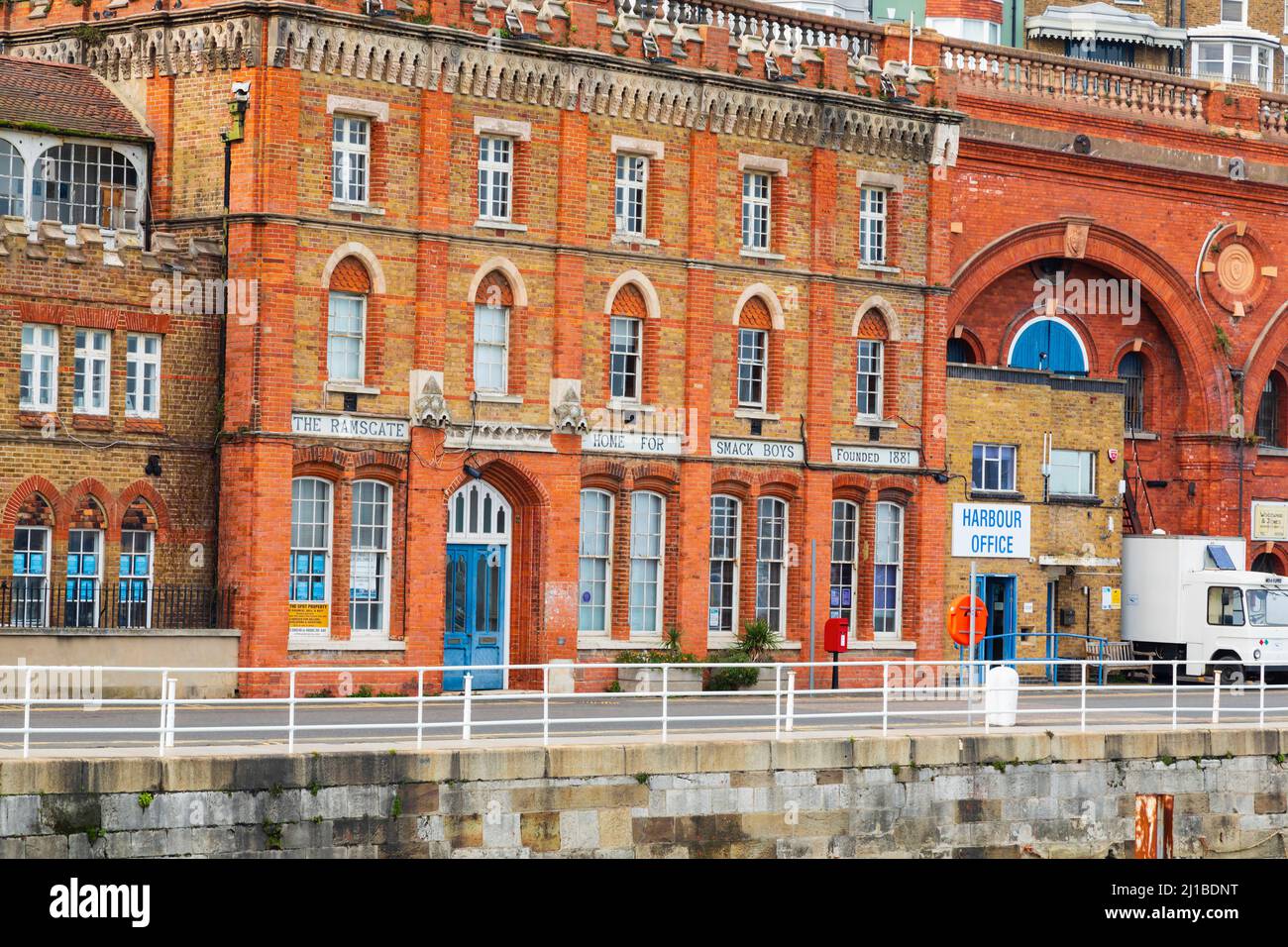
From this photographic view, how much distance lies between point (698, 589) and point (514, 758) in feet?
48.3

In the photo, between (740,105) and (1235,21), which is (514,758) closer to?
(740,105)

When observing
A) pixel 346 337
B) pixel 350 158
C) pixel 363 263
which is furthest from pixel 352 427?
pixel 350 158

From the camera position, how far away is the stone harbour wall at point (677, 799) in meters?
30.1

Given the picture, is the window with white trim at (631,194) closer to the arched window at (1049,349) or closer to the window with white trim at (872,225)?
the window with white trim at (872,225)

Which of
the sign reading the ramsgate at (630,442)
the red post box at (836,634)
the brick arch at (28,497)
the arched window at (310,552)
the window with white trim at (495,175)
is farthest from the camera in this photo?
the red post box at (836,634)

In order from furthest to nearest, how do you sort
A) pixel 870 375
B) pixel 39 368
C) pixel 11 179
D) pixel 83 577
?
pixel 870 375 → pixel 11 179 → pixel 83 577 → pixel 39 368

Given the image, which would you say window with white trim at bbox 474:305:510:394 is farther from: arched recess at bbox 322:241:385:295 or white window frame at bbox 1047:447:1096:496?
white window frame at bbox 1047:447:1096:496

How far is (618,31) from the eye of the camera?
1832 inches

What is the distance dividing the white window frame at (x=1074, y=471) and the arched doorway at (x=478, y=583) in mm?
12570

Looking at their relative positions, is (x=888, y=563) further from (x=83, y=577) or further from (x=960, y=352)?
(x=83, y=577)

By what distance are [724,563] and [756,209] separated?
624cm

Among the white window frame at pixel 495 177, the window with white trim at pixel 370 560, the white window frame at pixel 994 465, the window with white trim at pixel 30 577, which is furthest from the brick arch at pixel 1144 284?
the window with white trim at pixel 30 577

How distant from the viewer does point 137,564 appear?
42.3 metres

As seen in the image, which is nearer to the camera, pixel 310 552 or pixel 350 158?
pixel 310 552
